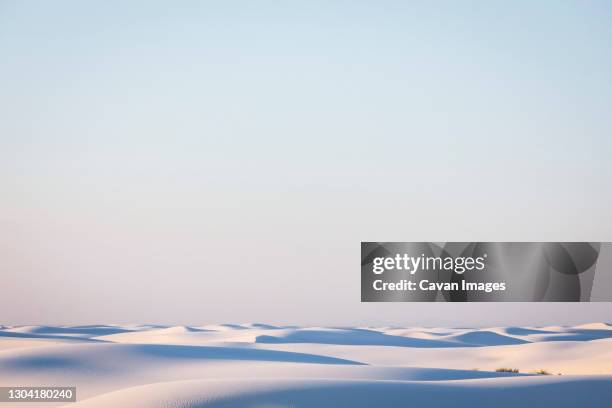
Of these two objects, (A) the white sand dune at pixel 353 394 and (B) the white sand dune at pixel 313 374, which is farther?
(B) the white sand dune at pixel 313 374

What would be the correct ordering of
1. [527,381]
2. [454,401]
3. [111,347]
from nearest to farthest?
[454,401] < [527,381] < [111,347]

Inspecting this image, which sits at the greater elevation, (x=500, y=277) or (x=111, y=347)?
(x=500, y=277)

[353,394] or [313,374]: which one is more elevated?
[353,394]

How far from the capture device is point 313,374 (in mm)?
23281

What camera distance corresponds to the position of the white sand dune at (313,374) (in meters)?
13.9

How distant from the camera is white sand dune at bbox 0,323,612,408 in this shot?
1395 cm

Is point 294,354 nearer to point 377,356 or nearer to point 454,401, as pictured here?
point 377,356

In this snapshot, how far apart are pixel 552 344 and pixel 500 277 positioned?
26219 mm

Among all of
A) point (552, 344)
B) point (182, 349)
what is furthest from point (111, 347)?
point (552, 344)

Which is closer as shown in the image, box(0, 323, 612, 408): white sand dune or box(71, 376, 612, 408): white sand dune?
box(71, 376, 612, 408): white sand dune

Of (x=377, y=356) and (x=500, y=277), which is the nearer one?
(x=500, y=277)

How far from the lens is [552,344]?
154ft

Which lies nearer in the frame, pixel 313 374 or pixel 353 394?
pixel 353 394

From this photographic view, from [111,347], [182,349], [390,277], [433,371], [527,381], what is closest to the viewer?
[527,381]
